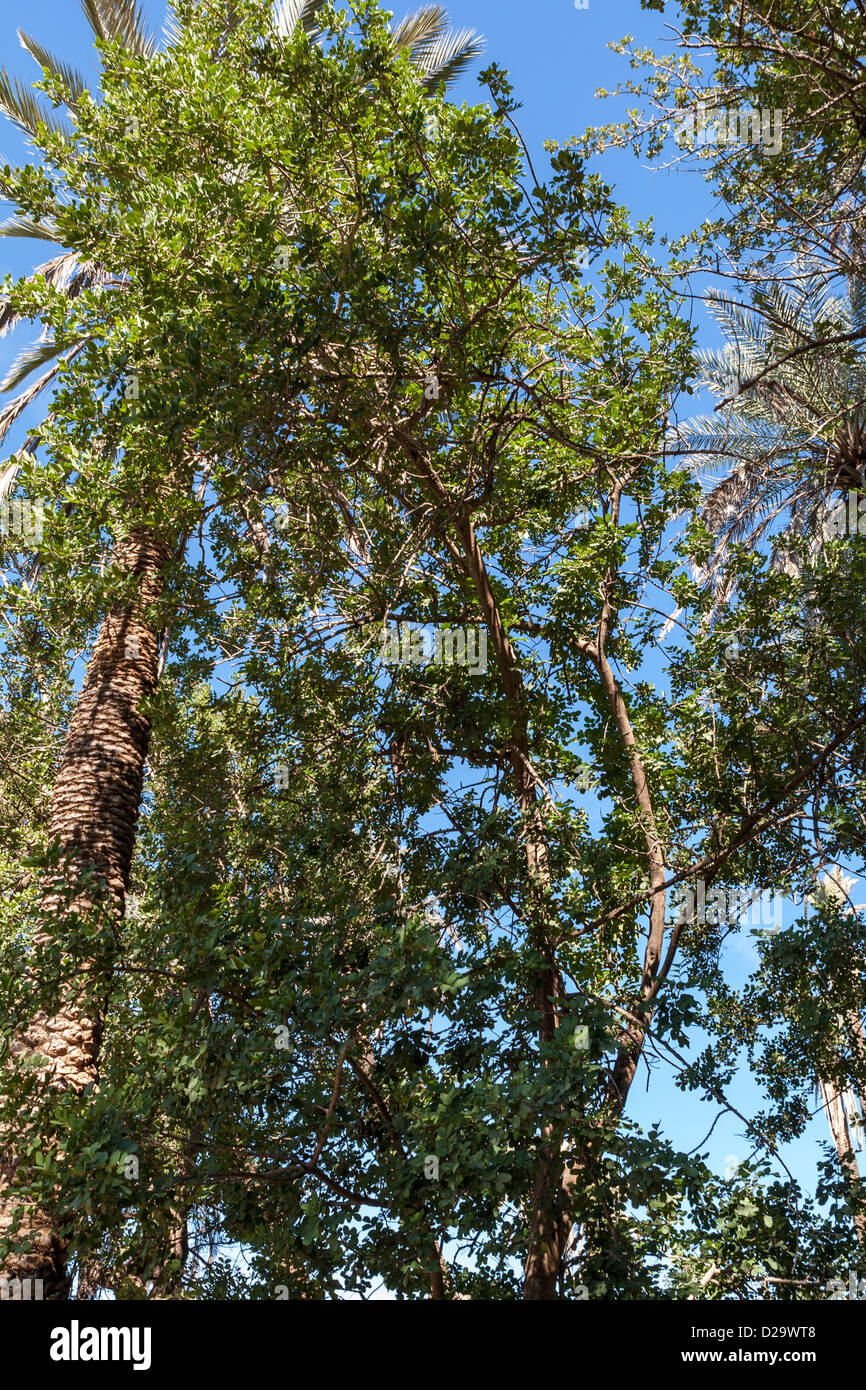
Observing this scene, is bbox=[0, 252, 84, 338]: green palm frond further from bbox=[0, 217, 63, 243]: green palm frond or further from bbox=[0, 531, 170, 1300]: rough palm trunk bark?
bbox=[0, 531, 170, 1300]: rough palm trunk bark

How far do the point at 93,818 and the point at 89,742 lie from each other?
643 millimetres

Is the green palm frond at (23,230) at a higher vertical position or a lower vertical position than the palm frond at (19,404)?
higher

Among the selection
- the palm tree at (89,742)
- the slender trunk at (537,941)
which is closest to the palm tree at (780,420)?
the slender trunk at (537,941)

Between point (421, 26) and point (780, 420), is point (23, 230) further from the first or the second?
point (780, 420)

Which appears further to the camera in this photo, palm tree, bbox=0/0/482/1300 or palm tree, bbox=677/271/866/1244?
palm tree, bbox=677/271/866/1244

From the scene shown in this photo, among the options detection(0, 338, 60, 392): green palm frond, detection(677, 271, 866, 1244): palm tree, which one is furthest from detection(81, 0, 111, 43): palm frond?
detection(677, 271, 866, 1244): palm tree

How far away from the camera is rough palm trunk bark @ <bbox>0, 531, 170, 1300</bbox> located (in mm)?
5785

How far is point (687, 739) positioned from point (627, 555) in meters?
1.45

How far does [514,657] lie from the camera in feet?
25.0

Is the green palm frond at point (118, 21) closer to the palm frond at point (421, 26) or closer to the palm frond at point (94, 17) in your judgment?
the palm frond at point (94, 17)

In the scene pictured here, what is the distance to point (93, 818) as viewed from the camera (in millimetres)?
7383

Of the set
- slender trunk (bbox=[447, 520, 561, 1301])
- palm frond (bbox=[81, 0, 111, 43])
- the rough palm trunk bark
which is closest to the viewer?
slender trunk (bbox=[447, 520, 561, 1301])

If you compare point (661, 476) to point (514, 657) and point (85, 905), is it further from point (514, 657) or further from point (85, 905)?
point (85, 905)

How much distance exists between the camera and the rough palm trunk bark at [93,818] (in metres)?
5.79
